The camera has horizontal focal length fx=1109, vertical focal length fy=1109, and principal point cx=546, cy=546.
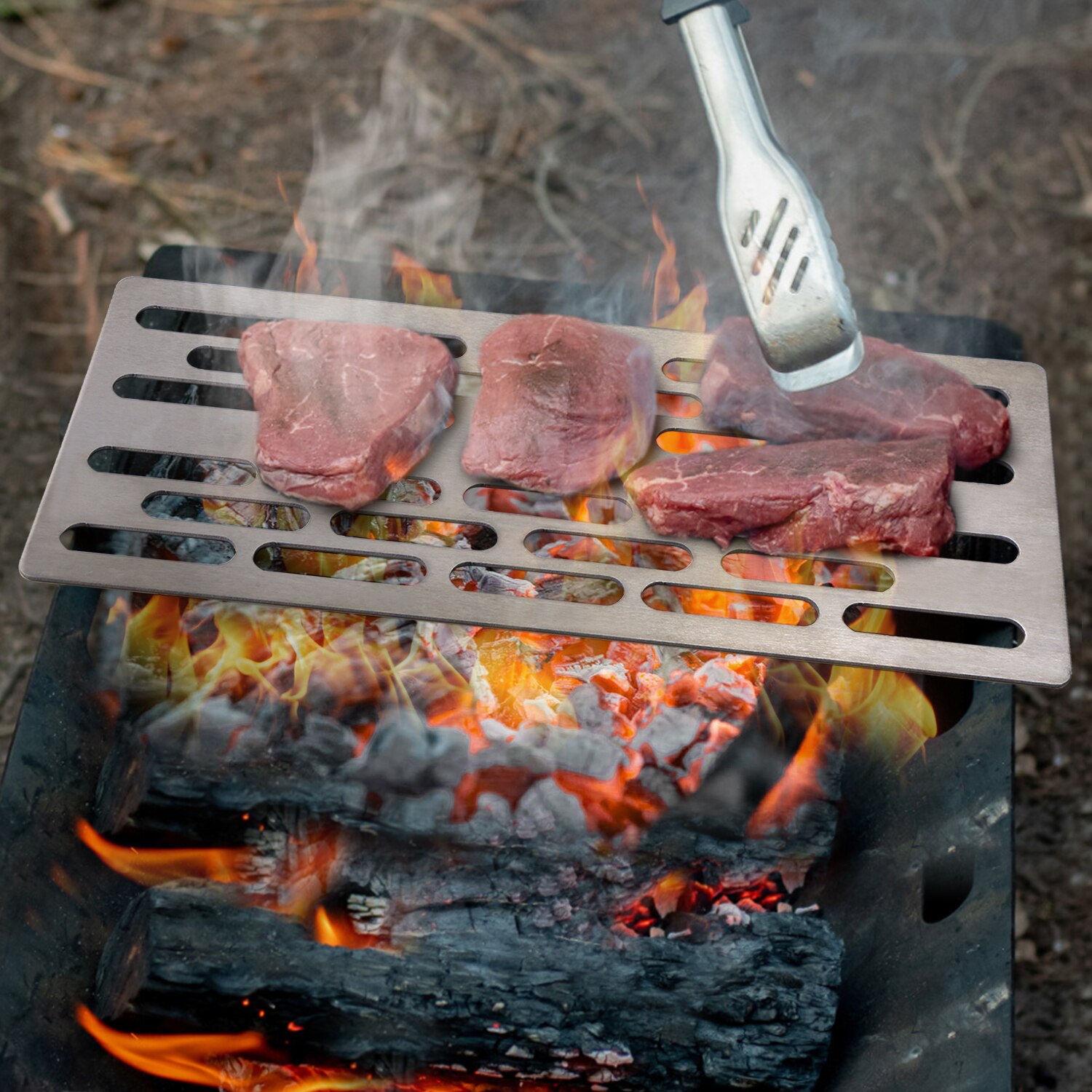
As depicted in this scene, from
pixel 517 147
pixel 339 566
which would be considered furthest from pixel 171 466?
pixel 517 147

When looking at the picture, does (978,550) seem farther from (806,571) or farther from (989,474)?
(806,571)

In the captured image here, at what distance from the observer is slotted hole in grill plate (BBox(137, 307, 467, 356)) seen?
2.33 meters

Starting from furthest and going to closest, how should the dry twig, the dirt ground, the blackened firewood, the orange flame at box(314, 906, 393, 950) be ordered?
the dry twig → the dirt ground → the orange flame at box(314, 906, 393, 950) → the blackened firewood

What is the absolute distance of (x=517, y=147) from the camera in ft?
14.0

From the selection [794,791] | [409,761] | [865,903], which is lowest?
[865,903]

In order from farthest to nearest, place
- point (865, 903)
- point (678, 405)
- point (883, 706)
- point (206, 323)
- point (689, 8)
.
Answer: point (206, 323) < point (678, 405) < point (883, 706) < point (865, 903) < point (689, 8)

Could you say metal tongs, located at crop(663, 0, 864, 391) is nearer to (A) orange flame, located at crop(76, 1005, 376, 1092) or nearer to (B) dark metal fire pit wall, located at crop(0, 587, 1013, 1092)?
(B) dark metal fire pit wall, located at crop(0, 587, 1013, 1092)

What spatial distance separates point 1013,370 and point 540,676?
1173mm

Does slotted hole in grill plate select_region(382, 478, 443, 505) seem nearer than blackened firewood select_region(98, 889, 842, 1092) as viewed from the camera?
No

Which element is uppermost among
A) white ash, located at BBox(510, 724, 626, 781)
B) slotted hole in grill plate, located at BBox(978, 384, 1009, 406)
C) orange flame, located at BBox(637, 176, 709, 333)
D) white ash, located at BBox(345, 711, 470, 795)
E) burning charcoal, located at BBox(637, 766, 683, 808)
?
orange flame, located at BBox(637, 176, 709, 333)

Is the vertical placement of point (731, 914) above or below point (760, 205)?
below

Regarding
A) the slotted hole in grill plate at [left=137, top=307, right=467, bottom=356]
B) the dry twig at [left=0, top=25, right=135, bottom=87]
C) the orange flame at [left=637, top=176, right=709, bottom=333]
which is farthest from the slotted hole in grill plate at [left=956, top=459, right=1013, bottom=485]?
the dry twig at [left=0, top=25, right=135, bottom=87]

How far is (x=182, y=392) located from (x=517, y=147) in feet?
7.66

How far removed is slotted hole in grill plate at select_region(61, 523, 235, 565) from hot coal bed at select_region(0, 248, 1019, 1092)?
0.34ft
